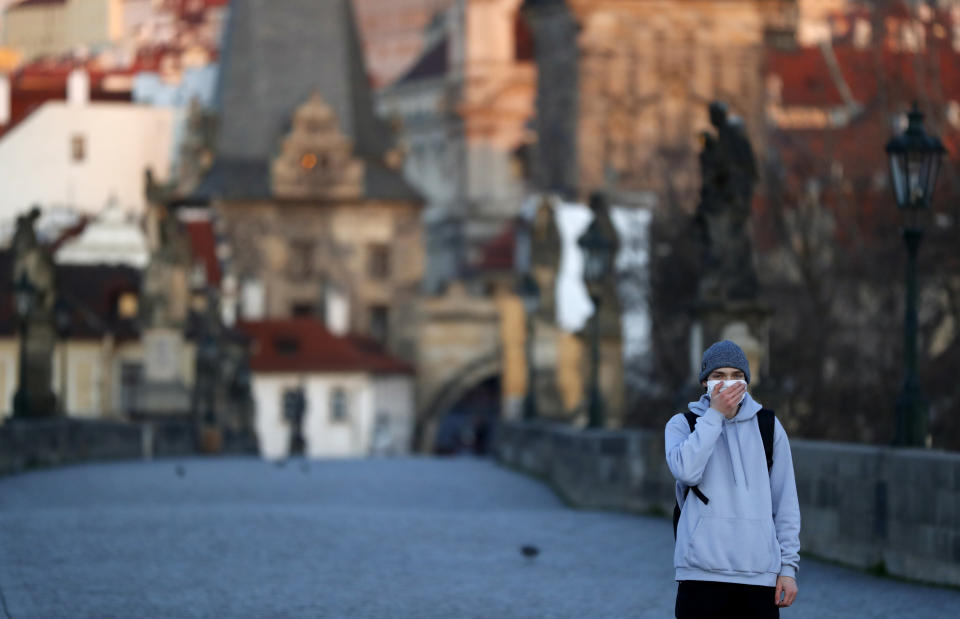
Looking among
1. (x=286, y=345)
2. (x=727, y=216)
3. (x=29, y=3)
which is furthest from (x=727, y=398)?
(x=29, y=3)

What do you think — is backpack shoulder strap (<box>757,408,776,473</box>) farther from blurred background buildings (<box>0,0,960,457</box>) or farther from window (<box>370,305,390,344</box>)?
window (<box>370,305,390,344</box>)

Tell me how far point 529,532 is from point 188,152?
85.9m

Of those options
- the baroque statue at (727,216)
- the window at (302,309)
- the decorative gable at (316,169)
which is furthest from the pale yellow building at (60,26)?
the baroque statue at (727,216)

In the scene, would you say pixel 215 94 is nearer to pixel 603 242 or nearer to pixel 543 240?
pixel 543 240

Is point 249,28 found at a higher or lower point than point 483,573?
higher

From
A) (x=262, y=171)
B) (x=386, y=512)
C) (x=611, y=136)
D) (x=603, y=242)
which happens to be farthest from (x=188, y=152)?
(x=386, y=512)

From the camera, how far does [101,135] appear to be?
10431cm

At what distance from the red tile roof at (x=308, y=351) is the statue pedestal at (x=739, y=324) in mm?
69725

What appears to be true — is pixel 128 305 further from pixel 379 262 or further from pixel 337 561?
pixel 337 561

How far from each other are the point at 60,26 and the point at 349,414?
79663 millimetres

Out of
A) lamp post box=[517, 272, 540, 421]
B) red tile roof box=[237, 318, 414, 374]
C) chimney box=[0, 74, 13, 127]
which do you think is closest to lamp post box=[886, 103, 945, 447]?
lamp post box=[517, 272, 540, 421]

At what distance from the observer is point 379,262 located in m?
104

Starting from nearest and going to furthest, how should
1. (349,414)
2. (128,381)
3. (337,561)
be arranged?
(337,561) < (128,381) < (349,414)

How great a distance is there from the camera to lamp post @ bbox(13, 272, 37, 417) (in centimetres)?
3059
